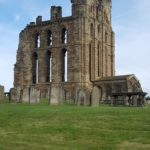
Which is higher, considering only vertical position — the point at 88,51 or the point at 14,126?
the point at 88,51

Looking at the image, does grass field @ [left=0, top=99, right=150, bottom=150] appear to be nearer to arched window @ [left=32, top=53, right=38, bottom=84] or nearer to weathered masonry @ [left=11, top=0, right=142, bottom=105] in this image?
weathered masonry @ [left=11, top=0, right=142, bottom=105]

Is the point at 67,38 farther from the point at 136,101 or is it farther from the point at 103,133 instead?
the point at 103,133

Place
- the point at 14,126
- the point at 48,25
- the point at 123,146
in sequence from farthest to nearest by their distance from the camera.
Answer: the point at 48,25 → the point at 14,126 → the point at 123,146

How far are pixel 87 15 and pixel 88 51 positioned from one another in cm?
459

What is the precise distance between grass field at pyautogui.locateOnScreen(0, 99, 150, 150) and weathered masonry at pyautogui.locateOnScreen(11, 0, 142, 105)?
3581 centimetres

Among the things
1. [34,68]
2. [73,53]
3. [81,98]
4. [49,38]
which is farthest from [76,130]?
[34,68]

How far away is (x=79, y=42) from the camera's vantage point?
5581cm

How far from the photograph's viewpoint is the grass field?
1236 centimetres

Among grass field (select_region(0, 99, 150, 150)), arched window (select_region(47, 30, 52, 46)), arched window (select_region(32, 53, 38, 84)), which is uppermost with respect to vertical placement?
arched window (select_region(47, 30, 52, 46))

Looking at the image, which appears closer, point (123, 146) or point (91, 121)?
point (123, 146)

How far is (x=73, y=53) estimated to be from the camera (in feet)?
185

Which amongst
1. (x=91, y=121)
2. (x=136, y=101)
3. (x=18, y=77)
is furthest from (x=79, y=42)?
(x=91, y=121)

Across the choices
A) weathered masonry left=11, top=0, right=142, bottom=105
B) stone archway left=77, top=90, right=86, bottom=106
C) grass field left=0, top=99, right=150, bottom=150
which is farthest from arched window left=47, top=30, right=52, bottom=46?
grass field left=0, top=99, right=150, bottom=150

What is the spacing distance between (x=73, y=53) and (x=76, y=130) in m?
42.5
